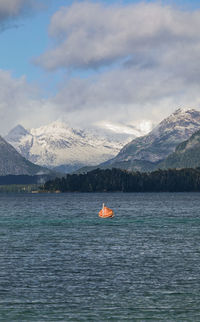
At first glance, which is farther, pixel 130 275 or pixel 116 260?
pixel 116 260

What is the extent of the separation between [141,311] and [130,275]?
1741cm

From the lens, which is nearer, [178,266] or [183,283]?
[183,283]

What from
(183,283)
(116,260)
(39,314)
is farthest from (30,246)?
(39,314)

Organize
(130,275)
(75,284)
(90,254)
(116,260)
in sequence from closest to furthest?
(75,284), (130,275), (116,260), (90,254)

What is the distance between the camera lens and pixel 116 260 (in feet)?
266

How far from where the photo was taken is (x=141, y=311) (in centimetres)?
5159

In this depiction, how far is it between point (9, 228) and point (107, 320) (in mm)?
97633

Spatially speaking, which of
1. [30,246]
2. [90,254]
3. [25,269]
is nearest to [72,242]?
[30,246]

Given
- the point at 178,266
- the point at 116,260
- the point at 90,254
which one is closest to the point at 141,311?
the point at 178,266

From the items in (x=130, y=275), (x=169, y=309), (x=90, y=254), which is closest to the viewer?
(x=169, y=309)

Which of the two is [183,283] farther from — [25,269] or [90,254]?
[90,254]

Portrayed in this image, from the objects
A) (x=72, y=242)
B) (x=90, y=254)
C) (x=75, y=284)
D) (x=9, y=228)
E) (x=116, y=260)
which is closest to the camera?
(x=75, y=284)

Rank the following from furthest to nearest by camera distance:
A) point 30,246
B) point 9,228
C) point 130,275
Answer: point 9,228
point 30,246
point 130,275

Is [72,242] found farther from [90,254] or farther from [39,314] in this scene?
[39,314]
